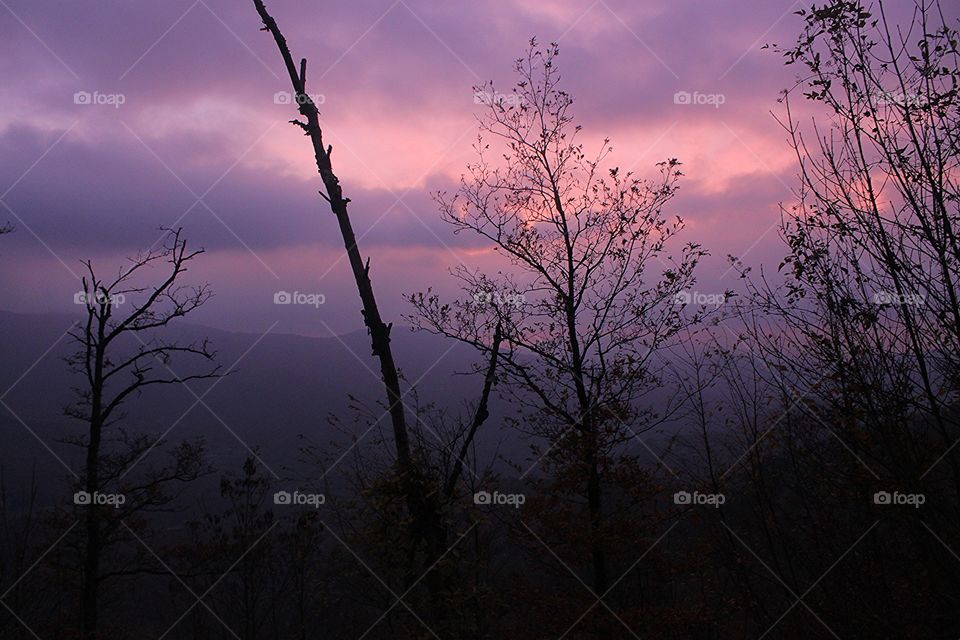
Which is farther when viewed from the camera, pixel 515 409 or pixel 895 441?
pixel 515 409

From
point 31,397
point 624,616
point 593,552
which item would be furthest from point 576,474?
point 31,397

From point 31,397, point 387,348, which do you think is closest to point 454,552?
point 387,348

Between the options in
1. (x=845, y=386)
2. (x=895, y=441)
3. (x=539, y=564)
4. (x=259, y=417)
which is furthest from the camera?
(x=259, y=417)

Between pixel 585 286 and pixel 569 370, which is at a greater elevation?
pixel 585 286

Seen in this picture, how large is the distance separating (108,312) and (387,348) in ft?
25.1

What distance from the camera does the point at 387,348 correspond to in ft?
24.5

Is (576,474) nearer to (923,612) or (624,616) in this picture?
(624,616)

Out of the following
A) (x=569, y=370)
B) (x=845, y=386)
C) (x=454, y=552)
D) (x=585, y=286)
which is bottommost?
(x=454, y=552)

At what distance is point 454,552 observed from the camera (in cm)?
671

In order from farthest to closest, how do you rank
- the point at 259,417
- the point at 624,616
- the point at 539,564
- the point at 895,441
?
the point at 259,417 → the point at 539,564 → the point at 624,616 → the point at 895,441

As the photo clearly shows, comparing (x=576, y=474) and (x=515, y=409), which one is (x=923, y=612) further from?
(x=515, y=409)

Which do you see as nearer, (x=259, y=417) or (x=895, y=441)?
(x=895, y=441)

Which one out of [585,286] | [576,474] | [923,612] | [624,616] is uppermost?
[585,286]

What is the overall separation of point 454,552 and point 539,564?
15.8ft
